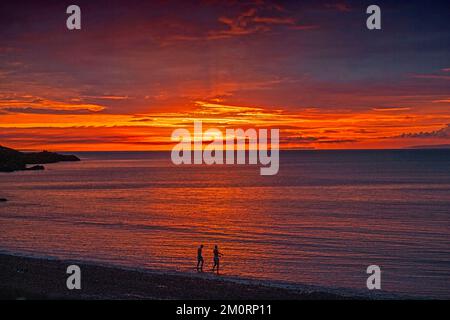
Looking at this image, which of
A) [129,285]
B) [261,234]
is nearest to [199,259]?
[129,285]

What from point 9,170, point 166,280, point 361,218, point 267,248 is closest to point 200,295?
point 166,280

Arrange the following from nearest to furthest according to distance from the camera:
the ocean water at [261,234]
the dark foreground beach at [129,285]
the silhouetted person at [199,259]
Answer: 1. the dark foreground beach at [129,285]
2. the silhouetted person at [199,259]
3. the ocean water at [261,234]

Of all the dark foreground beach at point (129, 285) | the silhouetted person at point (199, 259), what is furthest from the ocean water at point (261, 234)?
the dark foreground beach at point (129, 285)

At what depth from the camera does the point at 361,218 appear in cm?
6412

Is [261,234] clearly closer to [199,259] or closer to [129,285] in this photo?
[199,259]

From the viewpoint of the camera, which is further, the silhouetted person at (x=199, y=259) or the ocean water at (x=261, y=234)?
the ocean water at (x=261, y=234)

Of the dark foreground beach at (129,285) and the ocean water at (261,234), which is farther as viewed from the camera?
the ocean water at (261,234)

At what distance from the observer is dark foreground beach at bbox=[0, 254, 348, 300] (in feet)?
82.6

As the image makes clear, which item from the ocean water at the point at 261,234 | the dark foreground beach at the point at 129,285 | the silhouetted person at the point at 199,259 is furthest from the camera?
the ocean water at the point at 261,234

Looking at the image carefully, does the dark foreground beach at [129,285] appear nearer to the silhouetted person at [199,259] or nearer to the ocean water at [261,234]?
the silhouetted person at [199,259]

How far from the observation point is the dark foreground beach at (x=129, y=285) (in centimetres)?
2517

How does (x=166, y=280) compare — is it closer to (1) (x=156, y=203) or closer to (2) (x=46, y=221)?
(2) (x=46, y=221)

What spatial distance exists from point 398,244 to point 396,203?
37.1 meters
